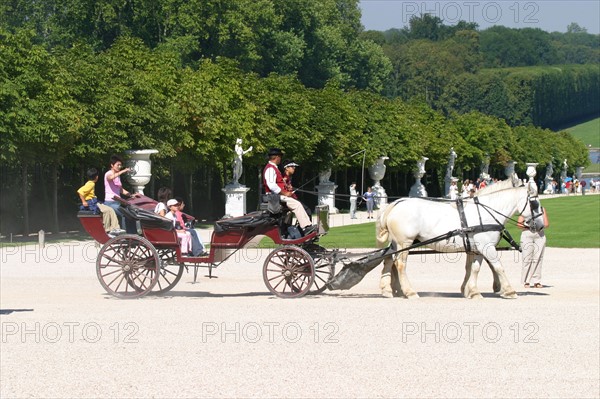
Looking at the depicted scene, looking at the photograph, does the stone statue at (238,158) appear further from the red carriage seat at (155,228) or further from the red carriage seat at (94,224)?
the red carriage seat at (155,228)

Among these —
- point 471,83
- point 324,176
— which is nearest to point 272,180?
point 324,176

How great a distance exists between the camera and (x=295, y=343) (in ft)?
41.3

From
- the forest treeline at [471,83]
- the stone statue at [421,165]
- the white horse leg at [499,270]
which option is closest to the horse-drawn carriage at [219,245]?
the white horse leg at [499,270]

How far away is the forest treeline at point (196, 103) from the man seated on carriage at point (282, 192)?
51.1ft

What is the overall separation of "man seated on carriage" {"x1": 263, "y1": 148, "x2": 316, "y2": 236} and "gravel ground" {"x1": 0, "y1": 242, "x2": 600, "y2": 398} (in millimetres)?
1040

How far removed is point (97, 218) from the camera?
56.1 feet

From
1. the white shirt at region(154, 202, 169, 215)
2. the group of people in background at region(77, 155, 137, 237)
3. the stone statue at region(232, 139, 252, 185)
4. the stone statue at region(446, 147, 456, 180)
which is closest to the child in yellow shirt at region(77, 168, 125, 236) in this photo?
the group of people in background at region(77, 155, 137, 237)

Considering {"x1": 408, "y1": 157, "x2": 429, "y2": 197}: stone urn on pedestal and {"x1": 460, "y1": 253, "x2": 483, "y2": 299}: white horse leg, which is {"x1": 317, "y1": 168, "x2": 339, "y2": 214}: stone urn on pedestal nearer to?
{"x1": 408, "y1": 157, "x2": 429, "y2": 197}: stone urn on pedestal

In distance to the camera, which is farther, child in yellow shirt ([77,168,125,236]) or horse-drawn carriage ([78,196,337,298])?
child in yellow shirt ([77,168,125,236])

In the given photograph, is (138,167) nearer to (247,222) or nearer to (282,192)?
(247,222)

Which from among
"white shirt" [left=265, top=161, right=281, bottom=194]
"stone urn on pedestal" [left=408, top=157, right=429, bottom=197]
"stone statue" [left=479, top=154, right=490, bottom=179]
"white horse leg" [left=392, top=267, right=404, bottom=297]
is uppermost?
"stone statue" [left=479, top=154, right=490, bottom=179]

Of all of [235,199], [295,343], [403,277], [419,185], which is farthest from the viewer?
[419,185]

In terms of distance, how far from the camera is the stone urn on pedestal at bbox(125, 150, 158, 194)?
35359 mm

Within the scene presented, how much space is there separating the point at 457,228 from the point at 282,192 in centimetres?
249
